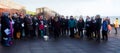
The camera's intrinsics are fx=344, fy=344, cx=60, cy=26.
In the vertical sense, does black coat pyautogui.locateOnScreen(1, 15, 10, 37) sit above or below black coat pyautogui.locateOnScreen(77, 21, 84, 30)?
above

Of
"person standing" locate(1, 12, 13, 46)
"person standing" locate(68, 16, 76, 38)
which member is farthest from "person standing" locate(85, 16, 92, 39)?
"person standing" locate(1, 12, 13, 46)

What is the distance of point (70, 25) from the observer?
2558 centimetres

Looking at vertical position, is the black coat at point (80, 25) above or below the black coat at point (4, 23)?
below

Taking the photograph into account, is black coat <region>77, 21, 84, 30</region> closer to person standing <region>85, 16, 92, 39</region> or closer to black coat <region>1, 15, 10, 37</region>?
person standing <region>85, 16, 92, 39</region>

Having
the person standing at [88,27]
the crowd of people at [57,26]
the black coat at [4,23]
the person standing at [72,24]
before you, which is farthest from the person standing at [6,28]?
the person standing at [72,24]

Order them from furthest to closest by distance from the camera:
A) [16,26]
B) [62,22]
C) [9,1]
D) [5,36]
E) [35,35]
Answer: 1. [9,1]
2. [62,22]
3. [35,35]
4. [16,26]
5. [5,36]

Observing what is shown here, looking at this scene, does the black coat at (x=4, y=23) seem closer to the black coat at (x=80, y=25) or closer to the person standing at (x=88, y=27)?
the person standing at (x=88, y=27)

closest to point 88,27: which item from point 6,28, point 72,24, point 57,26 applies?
point 72,24

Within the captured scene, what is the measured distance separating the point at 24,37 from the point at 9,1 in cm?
1716

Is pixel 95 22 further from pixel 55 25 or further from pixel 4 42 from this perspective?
pixel 4 42

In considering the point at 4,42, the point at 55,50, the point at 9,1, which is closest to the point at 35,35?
the point at 4,42

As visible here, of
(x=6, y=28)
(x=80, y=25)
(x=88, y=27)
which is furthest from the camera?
(x=80, y=25)

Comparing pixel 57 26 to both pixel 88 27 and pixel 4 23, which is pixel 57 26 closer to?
pixel 88 27

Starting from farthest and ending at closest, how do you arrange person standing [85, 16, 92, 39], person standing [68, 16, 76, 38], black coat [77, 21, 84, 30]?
person standing [68, 16, 76, 38] → black coat [77, 21, 84, 30] → person standing [85, 16, 92, 39]
